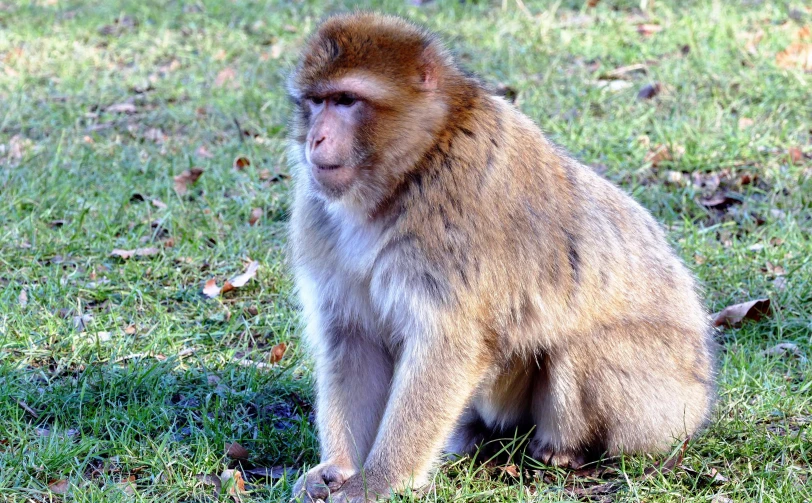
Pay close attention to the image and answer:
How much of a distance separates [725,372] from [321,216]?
1.72 meters

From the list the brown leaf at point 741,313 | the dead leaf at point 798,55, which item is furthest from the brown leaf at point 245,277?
the dead leaf at point 798,55

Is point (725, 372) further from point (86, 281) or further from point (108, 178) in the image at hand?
point (108, 178)

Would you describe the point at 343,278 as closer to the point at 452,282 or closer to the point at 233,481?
the point at 452,282

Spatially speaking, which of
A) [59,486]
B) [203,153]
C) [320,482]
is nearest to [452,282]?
[320,482]

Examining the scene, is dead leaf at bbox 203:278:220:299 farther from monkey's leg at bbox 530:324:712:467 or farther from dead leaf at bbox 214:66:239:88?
dead leaf at bbox 214:66:239:88

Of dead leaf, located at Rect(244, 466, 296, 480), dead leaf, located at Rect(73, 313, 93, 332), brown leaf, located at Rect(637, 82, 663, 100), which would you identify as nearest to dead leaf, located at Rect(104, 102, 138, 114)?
dead leaf, located at Rect(73, 313, 93, 332)

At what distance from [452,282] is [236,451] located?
1010 millimetres

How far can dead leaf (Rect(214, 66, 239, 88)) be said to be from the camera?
698cm

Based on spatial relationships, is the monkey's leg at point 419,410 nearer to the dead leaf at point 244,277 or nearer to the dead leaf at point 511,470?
the dead leaf at point 511,470

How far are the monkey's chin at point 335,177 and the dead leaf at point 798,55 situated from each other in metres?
4.35

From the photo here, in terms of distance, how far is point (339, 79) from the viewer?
2.89m

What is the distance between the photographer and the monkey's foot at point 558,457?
335 centimetres

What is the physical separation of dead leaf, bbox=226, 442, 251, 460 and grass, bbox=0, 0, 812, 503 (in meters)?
0.02

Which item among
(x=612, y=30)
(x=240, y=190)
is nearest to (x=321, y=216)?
(x=240, y=190)
